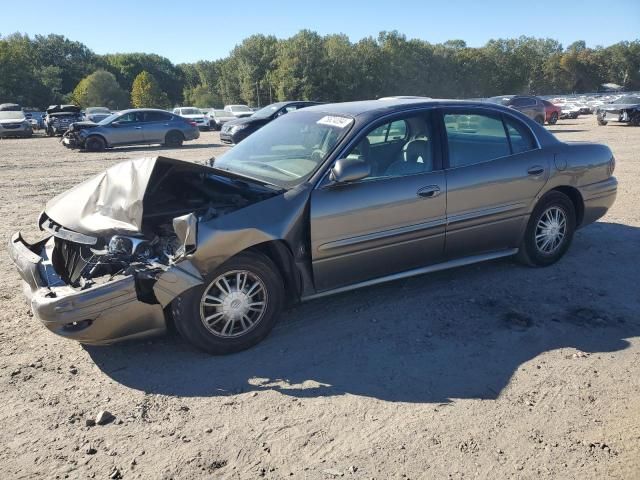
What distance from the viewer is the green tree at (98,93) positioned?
205 feet

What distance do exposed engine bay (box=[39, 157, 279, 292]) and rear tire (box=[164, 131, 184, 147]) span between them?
17.0 metres

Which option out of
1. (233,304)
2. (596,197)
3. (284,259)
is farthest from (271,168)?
(596,197)

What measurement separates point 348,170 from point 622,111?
25.8m

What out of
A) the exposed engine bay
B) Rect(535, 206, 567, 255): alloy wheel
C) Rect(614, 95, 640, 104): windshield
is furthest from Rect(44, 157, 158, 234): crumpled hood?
Rect(614, 95, 640, 104): windshield

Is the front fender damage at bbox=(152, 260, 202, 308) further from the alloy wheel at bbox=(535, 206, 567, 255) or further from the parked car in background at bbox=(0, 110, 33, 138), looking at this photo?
the parked car in background at bbox=(0, 110, 33, 138)

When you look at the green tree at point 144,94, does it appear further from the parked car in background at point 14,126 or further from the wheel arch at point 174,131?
the wheel arch at point 174,131

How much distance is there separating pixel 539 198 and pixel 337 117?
84.3 inches

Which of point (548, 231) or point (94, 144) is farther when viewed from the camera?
point (94, 144)

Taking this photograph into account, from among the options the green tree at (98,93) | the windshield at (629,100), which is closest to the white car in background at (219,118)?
the windshield at (629,100)

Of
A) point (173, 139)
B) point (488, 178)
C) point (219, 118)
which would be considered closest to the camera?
point (488, 178)

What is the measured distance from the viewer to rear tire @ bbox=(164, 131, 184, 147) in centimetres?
2069

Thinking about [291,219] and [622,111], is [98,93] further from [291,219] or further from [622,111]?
[291,219]

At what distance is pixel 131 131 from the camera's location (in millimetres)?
19672

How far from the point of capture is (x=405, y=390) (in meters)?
3.35
